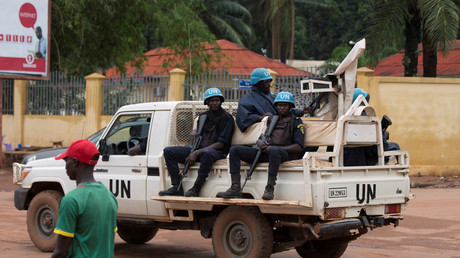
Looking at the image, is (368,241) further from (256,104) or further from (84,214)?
(84,214)

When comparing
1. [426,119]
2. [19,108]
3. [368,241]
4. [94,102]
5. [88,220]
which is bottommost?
[368,241]

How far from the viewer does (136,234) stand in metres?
10.7

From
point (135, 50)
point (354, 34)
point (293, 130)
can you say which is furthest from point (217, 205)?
point (354, 34)

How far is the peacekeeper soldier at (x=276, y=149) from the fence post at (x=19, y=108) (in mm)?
18124

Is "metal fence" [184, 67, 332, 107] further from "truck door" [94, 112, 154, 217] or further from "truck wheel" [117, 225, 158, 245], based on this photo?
"truck door" [94, 112, 154, 217]

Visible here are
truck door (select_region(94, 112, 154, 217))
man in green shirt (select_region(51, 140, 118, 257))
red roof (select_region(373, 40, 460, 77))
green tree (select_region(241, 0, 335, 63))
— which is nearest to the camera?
man in green shirt (select_region(51, 140, 118, 257))

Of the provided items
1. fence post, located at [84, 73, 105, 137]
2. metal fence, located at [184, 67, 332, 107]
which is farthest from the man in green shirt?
fence post, located at [84, 73, 105, 137]

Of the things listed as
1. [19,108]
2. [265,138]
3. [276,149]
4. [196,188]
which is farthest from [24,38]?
[276,149]

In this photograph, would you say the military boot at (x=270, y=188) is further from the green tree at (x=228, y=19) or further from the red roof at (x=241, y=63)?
the green tree at (x=228, y=19)

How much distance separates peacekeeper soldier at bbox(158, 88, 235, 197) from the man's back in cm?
383

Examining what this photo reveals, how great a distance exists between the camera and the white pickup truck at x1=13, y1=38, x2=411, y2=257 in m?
7.82

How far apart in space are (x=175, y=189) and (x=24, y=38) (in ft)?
48.3

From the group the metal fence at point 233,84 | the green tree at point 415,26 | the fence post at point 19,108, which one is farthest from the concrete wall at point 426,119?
the fence post at point 19,108

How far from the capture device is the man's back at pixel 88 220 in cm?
441
